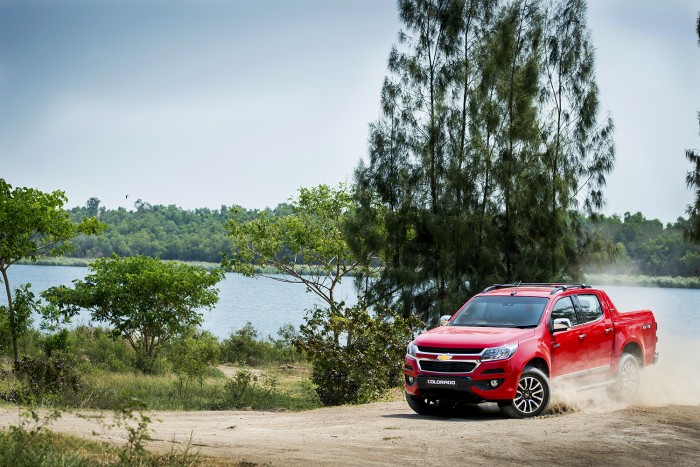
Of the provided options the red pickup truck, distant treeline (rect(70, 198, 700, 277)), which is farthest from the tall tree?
the red pickup truck

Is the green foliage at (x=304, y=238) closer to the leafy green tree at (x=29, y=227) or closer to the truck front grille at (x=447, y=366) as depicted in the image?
the leafy green tree at (x=29, y=227)

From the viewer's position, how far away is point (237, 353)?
34969mm

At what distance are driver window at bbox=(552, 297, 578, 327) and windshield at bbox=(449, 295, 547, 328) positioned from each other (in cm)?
24

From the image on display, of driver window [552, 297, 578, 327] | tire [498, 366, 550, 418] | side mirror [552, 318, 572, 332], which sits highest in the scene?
driver window [552, 297, 578, 327]

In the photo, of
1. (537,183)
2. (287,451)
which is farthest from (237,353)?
(287,451)

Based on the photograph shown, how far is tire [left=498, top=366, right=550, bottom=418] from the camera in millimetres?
13343

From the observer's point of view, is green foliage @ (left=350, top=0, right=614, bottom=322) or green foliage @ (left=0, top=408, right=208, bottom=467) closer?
green foliage @ (left=0, top=408, right=208, bottom=467)

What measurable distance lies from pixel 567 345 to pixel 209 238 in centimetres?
8080

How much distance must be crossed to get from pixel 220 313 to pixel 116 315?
3869 cm

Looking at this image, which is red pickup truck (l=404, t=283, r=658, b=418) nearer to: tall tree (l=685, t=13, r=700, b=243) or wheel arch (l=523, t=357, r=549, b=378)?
wheel arch (l=523, t=357, r=549, b=378)

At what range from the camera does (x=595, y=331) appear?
583 inches

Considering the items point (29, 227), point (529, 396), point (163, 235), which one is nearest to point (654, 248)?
point (163, 235)

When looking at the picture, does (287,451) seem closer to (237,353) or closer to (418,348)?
(418,348)

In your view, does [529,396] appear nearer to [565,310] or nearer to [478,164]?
[565,310]
